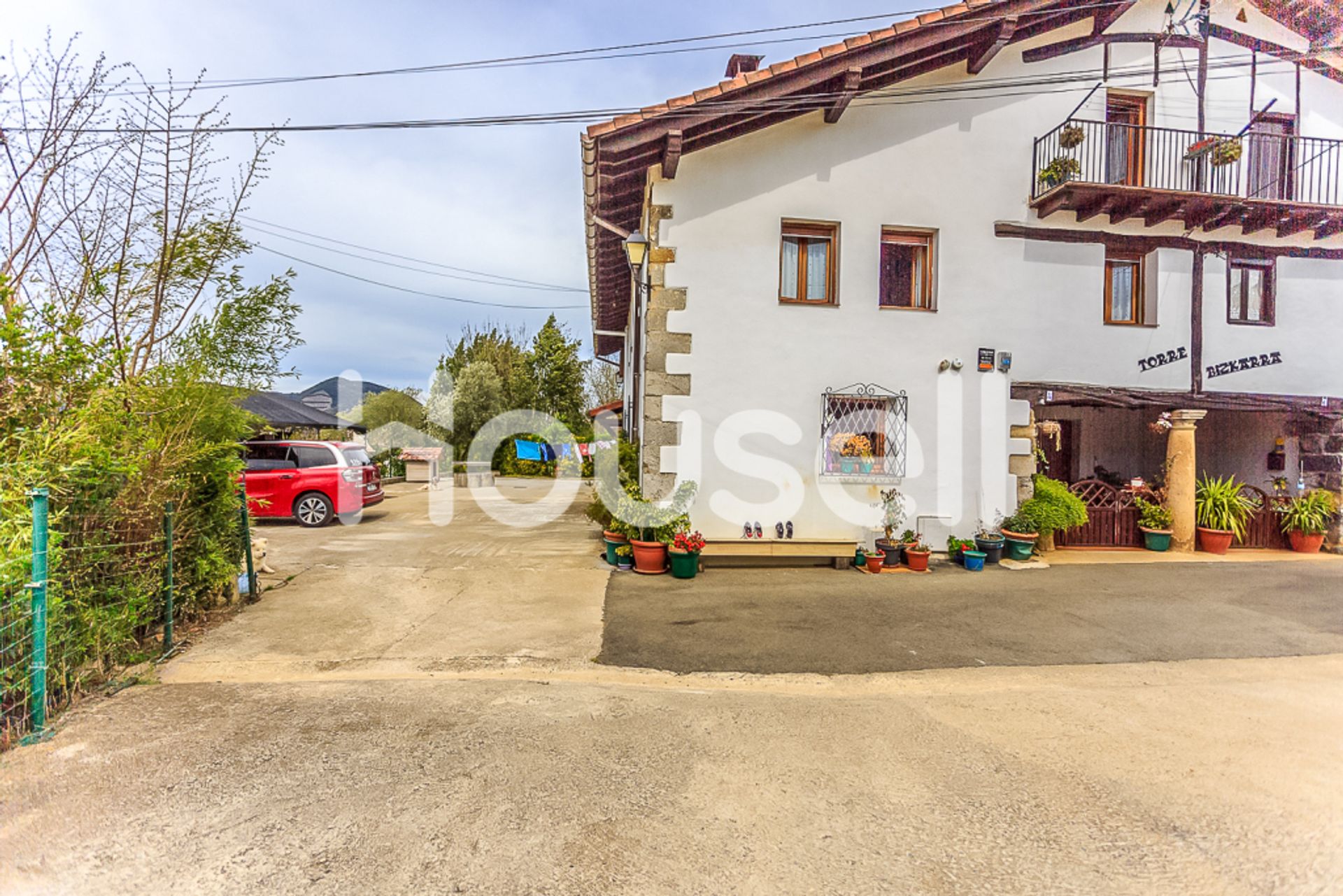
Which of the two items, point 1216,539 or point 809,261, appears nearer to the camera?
point 809,261

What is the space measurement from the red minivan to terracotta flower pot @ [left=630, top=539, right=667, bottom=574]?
23.1ft

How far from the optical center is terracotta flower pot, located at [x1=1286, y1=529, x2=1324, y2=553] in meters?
9.33

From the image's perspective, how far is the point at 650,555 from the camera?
759 cm

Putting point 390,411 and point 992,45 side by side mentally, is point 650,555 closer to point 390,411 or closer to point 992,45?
point 992,45

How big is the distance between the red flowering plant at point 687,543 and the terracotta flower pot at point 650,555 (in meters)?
0.20

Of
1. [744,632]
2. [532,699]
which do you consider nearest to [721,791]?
[532,699]

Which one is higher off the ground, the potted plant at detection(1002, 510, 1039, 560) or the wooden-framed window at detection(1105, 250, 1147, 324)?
the wooden-framed window at detection(1105, 250, 1147, 324)

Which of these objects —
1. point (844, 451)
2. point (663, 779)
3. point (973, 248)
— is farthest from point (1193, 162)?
point (663, 779)

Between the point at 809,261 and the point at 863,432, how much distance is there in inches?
94.2

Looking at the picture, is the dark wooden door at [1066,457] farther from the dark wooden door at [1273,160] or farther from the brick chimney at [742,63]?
the brick chimney at [742,63]

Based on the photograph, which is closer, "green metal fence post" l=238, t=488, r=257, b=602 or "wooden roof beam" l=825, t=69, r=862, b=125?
"green metal fence post" l=238, t=488, r=257, b=602

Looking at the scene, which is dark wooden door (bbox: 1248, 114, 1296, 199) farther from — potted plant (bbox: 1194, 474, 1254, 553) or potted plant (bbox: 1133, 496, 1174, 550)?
potted plant (bbox: 1133, 496, 1174, 550)

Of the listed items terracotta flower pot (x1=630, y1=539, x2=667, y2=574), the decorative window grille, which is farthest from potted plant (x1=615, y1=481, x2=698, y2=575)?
the decorative window grille

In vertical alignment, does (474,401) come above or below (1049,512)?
above
